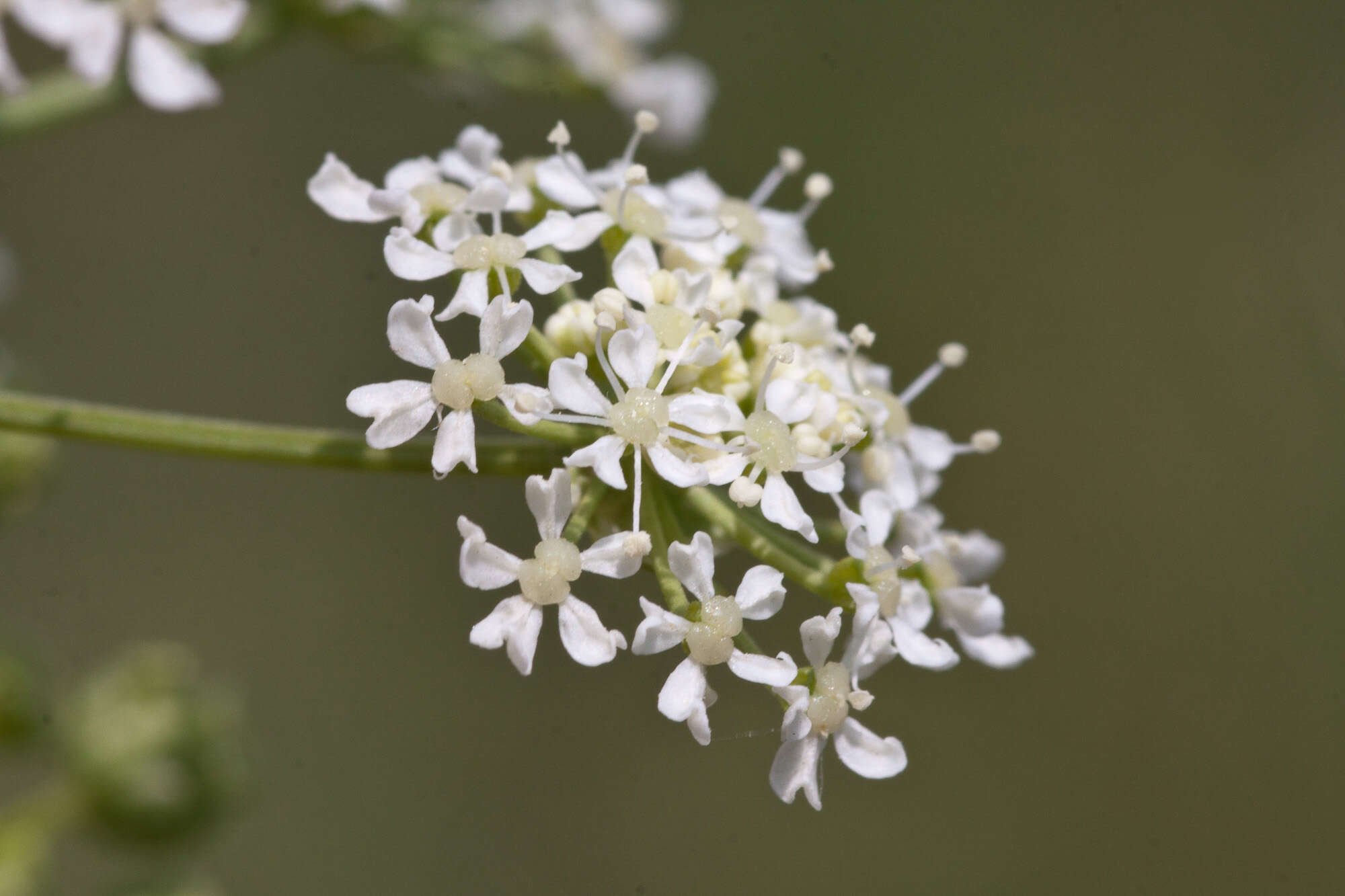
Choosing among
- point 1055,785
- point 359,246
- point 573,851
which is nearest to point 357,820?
point 573,851

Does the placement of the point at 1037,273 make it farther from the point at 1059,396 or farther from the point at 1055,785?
the point at 1055,785

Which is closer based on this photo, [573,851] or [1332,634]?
[1332,634]

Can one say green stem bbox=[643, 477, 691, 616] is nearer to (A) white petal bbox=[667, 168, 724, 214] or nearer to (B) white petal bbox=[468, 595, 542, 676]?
(B) white petal bbox=[468, 595, 542, 676]

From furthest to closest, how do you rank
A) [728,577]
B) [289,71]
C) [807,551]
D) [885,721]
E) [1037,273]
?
[289,71], [1037,273], [885,721], [728,577], [807,551]

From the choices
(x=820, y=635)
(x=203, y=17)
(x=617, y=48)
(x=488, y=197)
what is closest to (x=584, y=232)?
(x=488, y=197)

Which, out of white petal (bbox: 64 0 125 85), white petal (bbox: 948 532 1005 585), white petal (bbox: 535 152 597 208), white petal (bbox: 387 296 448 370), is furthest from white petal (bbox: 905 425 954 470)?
white petal (bbox: 64 0 125 85)

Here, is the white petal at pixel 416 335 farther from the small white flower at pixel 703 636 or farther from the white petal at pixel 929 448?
the white petal at pixel 929 448

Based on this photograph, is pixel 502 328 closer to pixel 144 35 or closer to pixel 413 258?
pixel 413 258
